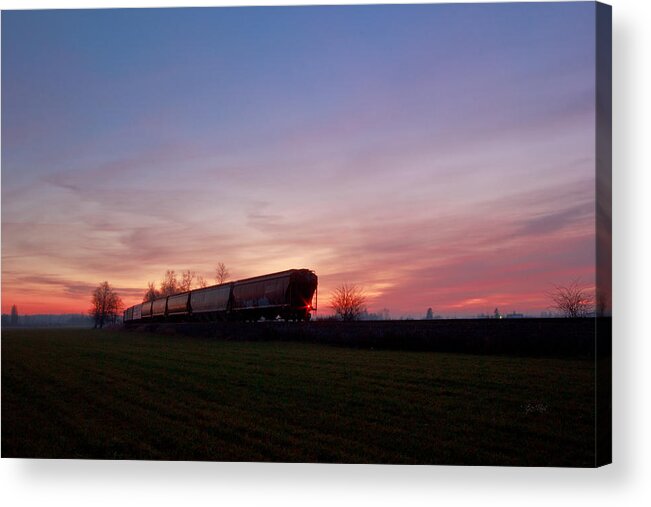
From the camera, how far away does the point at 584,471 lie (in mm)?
8969

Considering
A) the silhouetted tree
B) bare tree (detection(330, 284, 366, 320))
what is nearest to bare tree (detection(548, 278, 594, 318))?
bare tree (detection(330, 284, 366, 320))

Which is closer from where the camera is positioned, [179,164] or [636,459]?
[636,459]

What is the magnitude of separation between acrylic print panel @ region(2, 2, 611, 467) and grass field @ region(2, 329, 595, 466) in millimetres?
42

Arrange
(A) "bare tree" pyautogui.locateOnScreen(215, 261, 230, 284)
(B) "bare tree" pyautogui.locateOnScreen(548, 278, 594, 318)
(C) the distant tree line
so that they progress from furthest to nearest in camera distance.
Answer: (C) the distant tree line
(A) "bare tree" pyautogui.locateOnScreen(215, 261, 230, 284)
(B) "bare tree" pyautogui.locateOnScreen(548, 278, 594, 318)

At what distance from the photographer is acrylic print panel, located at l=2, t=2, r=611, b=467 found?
30.5ft

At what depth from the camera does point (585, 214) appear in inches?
365

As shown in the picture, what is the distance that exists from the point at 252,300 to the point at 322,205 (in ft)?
42.3

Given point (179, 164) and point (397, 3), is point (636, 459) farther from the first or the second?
point (179, 164)

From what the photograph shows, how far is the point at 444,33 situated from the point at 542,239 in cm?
363

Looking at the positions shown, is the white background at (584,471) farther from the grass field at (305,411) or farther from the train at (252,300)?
the train at (252,300)

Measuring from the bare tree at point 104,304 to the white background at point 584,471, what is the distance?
3.37 m

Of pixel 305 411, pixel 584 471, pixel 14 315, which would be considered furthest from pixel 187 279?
pixel 584 471

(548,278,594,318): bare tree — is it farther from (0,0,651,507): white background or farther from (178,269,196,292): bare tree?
(178,269,196,292): bare tree

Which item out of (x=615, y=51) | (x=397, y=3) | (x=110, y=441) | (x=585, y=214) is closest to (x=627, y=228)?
(x=585, y=214)
